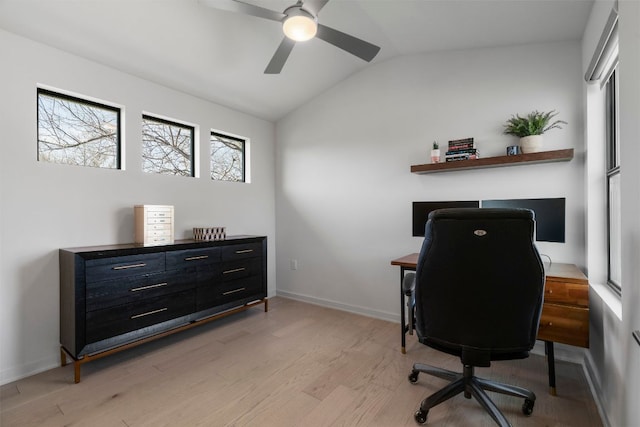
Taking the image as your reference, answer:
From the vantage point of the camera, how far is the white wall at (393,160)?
2.52 meters

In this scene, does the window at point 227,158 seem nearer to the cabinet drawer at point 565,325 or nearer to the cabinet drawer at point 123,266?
the cabinet drawer at point 123,266

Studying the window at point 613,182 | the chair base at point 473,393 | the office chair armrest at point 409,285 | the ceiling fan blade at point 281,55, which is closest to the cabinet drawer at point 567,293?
the window at point 613,182

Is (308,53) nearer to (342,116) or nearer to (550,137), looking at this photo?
(342,116)

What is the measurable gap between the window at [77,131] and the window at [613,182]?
3.93m

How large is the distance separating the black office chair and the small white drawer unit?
90.1 inches

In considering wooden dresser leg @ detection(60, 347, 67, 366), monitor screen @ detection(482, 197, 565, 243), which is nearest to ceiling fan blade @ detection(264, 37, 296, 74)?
monitor screen @ detection(482, 197, 565, 243)

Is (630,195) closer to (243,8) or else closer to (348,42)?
(348,42)

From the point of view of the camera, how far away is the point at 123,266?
2373 mm

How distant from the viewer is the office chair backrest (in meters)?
1.45

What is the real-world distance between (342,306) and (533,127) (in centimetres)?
266

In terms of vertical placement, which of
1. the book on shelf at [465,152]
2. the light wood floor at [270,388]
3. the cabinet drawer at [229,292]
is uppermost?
the book on shelf at [465,152]

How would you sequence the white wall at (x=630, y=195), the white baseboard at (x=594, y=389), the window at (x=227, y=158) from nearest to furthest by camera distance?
the white wall at (x=630, y=195) < the white baseboard at (x=594, y=389) < the window at (x=227, y=158)

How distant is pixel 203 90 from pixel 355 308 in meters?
3.01

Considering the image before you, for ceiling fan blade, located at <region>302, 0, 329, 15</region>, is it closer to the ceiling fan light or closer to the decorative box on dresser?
the ceiling fan light
